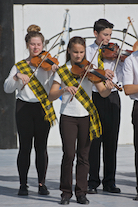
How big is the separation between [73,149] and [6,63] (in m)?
3.68

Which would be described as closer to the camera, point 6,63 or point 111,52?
point 111,52

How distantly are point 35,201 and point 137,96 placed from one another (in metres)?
1.26

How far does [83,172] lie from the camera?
3.56 metres

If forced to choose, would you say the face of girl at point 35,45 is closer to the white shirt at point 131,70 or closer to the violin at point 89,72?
the violin at point 89,72

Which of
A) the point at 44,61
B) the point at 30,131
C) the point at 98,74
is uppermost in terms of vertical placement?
the point at 44,61

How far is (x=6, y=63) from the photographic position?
6879mm

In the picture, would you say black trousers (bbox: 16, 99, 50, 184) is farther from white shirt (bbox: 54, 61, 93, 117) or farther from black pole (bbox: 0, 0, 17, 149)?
black pole (bbox: 0, 0, 17, 149)

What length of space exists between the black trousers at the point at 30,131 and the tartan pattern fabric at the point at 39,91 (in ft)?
0.16

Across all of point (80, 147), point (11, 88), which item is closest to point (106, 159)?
point (80, 147)

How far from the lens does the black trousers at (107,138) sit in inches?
157

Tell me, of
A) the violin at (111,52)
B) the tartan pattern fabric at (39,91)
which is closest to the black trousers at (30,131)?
the tartan pattern fabric at (39,91)

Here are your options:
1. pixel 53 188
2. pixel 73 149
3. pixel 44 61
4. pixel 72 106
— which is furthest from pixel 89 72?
pixel 53 188

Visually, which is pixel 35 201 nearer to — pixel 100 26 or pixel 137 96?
pixel 137 96

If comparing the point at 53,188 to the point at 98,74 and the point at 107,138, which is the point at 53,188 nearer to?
the point at 107,138
